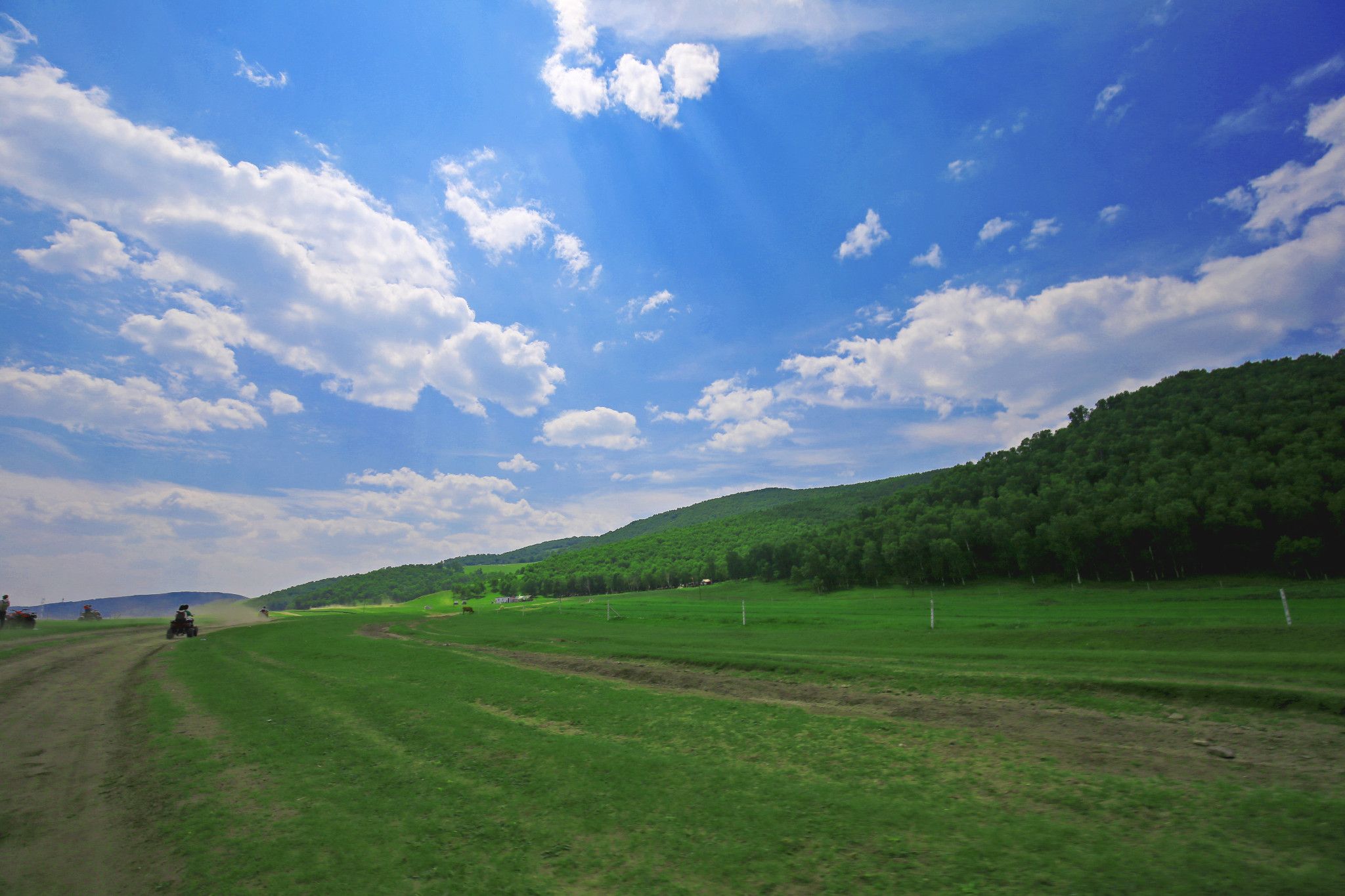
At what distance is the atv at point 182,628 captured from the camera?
3962cm

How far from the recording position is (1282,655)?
50.9ft

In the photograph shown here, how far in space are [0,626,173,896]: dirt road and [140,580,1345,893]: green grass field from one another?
1.64 feet

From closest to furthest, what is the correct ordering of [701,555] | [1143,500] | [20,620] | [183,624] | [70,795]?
[70,795] → [183,624] → [20,620] → [1143,500] → [701,555]

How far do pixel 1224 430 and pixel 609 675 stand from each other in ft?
347

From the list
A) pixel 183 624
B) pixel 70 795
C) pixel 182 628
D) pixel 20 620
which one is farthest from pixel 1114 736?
pixel 20 620

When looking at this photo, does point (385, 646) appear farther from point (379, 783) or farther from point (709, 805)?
point (709, 805)

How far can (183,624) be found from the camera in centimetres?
4019

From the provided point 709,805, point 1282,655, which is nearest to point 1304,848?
point 709,805

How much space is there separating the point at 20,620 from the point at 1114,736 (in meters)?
71.6

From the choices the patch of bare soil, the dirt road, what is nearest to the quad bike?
the dirt road

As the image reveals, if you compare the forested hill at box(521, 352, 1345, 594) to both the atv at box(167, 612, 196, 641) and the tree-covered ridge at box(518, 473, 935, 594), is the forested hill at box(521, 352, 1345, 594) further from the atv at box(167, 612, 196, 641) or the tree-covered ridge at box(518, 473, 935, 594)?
the atv at box(167, 612, 196, 641)

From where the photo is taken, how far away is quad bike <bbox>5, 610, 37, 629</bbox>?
4453cm

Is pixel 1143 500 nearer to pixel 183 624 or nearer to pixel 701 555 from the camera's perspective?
pixel 183 624

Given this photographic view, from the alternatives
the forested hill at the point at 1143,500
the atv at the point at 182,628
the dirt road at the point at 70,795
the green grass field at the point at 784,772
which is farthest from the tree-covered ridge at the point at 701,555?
the dirt road at the point at 70,795
